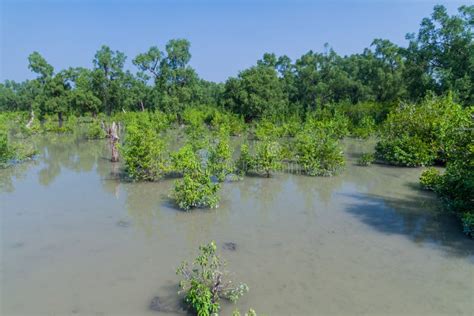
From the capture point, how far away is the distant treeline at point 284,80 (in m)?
26.1

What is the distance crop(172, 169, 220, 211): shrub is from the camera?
9711mm

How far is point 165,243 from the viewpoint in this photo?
7.80 meters

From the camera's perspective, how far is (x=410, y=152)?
1510cm

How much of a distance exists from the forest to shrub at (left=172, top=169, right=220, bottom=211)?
3cm

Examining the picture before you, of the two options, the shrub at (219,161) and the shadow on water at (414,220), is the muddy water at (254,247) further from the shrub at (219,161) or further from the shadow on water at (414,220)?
the shrub at (219,161)

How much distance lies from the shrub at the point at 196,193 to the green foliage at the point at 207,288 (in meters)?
3.65

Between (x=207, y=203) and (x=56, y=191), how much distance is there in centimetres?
564

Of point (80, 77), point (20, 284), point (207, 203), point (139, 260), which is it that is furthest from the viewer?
point (80, 77)

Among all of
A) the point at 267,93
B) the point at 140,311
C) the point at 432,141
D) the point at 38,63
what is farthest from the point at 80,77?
the point at 140,311

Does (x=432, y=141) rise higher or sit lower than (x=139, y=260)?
higher

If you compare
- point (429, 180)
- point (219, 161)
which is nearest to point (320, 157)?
point (429, 180)

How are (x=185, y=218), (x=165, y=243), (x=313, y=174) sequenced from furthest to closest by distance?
(x=313, y=174) → (x=185, y=218) → (x=165, y=243)

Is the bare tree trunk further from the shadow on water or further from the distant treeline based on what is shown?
the distant treeline

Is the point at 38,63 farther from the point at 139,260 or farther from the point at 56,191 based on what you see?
the point at 139,260
